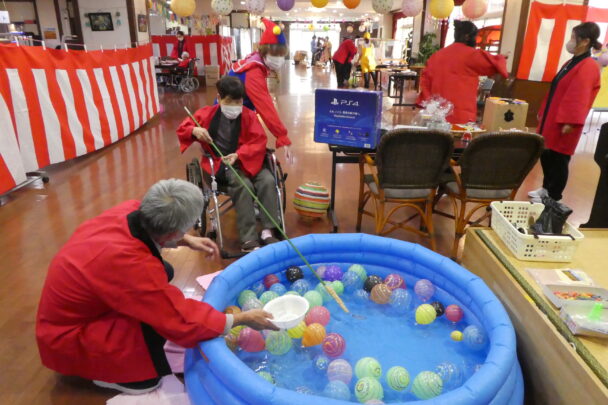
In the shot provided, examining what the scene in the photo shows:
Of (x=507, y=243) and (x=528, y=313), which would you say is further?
(x=507, y=243)

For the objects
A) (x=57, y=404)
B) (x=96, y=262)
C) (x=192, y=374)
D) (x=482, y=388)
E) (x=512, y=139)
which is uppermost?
(x=512, y=139)

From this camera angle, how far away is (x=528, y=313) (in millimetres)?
1830

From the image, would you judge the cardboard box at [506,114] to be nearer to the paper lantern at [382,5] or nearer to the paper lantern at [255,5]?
the paper lantern at [382,5]

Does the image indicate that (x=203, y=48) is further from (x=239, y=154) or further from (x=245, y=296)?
(x=245, y=296)

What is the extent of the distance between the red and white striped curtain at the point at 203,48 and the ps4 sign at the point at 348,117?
11012mm

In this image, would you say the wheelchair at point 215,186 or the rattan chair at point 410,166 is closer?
the rattan chair at point 410,166

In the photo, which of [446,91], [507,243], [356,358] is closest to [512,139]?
[507,243]

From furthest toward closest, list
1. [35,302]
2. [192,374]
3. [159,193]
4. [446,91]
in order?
1. [446,91]
2. [35,302]
3. [192,374]
4. [159,193]

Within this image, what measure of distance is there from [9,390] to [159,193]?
47.0 inches

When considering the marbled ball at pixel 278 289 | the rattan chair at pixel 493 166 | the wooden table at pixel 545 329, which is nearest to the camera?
the wooden table at pixel 545 329

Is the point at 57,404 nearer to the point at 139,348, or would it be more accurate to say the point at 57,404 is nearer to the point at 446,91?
the point at 139,348

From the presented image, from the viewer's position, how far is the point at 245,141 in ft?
10.5

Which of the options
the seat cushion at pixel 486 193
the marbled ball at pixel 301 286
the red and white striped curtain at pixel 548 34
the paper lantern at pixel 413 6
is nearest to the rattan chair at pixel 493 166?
the seat cushion at pixel 486 193

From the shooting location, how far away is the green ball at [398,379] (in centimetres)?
181
